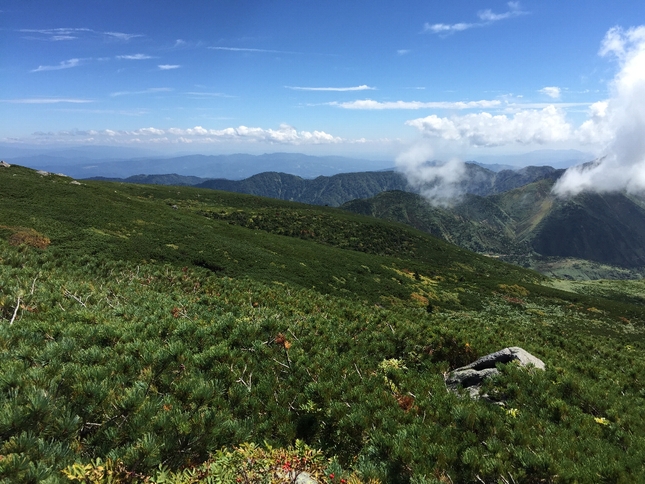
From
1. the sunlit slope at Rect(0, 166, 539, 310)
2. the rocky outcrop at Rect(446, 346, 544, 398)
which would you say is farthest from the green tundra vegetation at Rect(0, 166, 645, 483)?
the sunlit slope at Rect(0, 166, 539, 310)

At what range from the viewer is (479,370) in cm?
1019

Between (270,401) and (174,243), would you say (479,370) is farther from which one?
(174,243)

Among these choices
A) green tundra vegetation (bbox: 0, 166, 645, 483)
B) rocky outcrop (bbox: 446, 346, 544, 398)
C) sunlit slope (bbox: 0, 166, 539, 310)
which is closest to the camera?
green tundra vegetation (bbox: 0, 166, 645, 483)

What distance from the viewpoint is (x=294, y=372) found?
826cm

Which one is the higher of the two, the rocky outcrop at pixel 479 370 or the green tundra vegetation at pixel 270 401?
the green tundra vegetation at pixel 270 401

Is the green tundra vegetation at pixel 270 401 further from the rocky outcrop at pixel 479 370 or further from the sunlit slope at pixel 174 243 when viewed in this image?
the sunlit slope at pixel 174 243

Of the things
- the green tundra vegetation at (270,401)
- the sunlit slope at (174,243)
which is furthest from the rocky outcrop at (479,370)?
the sunlit slope at (174,243)

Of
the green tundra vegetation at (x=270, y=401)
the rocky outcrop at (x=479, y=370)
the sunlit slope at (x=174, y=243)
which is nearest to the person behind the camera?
the green tundra vegetation at (x=270, y=401)

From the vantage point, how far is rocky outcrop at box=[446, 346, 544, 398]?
29.7 feet

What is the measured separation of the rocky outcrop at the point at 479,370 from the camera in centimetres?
905

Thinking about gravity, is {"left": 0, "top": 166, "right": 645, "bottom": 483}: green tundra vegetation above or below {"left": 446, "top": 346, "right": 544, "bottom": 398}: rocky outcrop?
above

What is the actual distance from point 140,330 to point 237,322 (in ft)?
8.91

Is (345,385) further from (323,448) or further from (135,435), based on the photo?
(135,435)

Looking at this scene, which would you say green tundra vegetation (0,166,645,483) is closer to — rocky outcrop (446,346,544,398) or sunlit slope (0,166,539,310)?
rocky outcrop (446,346,544,398)
